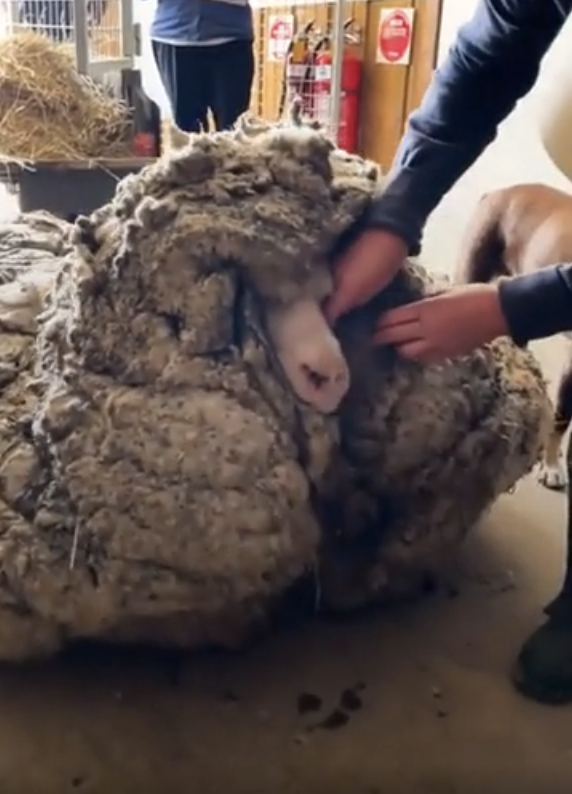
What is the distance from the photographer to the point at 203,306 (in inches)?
43.4

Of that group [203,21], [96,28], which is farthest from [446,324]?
[96,28]

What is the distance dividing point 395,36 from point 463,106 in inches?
164

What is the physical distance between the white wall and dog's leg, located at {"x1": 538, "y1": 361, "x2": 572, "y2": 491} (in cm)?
116

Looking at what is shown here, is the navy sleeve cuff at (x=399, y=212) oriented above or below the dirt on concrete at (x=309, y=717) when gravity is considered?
above

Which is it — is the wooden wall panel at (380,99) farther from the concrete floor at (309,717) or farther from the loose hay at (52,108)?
the concrete floor at (309,717)

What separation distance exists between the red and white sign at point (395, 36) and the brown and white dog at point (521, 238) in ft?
9.92

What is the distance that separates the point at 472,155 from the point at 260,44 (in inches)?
173

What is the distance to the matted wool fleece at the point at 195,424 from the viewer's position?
1069 mm

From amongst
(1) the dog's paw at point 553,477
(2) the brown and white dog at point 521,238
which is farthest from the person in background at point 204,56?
(1) the dog's paw at point 553,477

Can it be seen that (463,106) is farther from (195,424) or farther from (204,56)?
(204,56)

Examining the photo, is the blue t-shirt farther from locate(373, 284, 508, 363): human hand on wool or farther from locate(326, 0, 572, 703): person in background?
locate(373, 284, 508, 363): human hand on wool

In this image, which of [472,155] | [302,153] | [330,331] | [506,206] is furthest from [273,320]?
[506,206]

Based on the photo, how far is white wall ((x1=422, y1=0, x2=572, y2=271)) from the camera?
313 cm

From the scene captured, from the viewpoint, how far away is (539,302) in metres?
1.10
